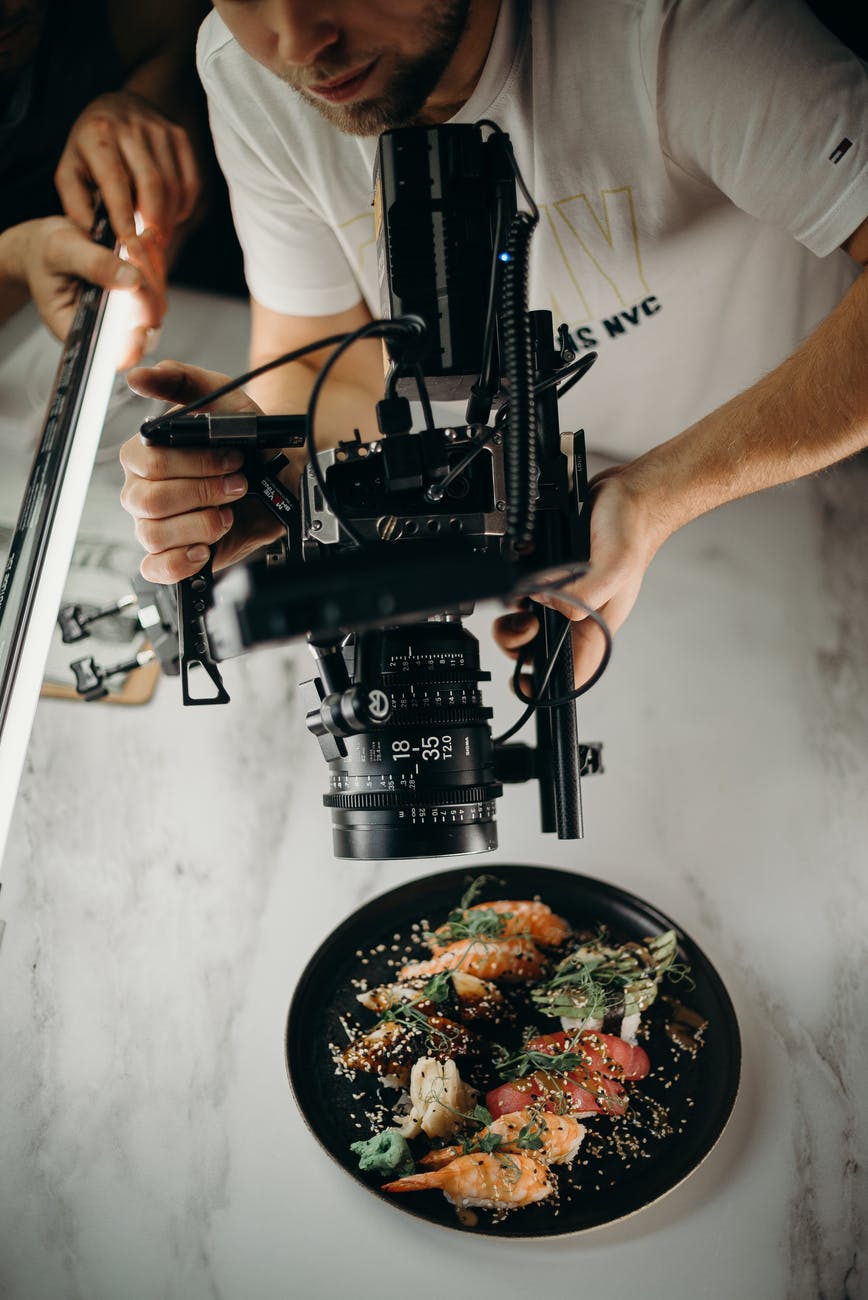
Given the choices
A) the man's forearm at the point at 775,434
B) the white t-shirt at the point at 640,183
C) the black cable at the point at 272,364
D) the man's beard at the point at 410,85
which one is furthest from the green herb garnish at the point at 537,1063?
the man's beard at the point at 410,85

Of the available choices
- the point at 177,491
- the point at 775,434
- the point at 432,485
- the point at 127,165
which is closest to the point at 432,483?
the point at 432,485

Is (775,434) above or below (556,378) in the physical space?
above

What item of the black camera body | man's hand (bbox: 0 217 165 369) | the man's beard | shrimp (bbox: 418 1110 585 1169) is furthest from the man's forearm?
man's hand (bbox: 0 217 165 369)

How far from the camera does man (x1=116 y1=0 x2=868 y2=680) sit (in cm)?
73

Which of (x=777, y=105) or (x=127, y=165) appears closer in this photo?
(x=777, y=105)

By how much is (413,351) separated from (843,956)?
2.62ft

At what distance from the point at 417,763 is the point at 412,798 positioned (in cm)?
3

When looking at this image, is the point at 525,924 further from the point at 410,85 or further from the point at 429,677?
the point at 410,85

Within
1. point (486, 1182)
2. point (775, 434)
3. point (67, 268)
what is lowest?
point (486, 1182)

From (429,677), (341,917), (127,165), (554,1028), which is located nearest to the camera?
(429,677)

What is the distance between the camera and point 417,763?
0.64 meters

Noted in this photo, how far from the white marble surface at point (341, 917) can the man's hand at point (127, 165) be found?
21cm

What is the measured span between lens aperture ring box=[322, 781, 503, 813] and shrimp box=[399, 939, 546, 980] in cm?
30

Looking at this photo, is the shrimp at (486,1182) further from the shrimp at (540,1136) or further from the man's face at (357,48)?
the man's face at (357,48)
